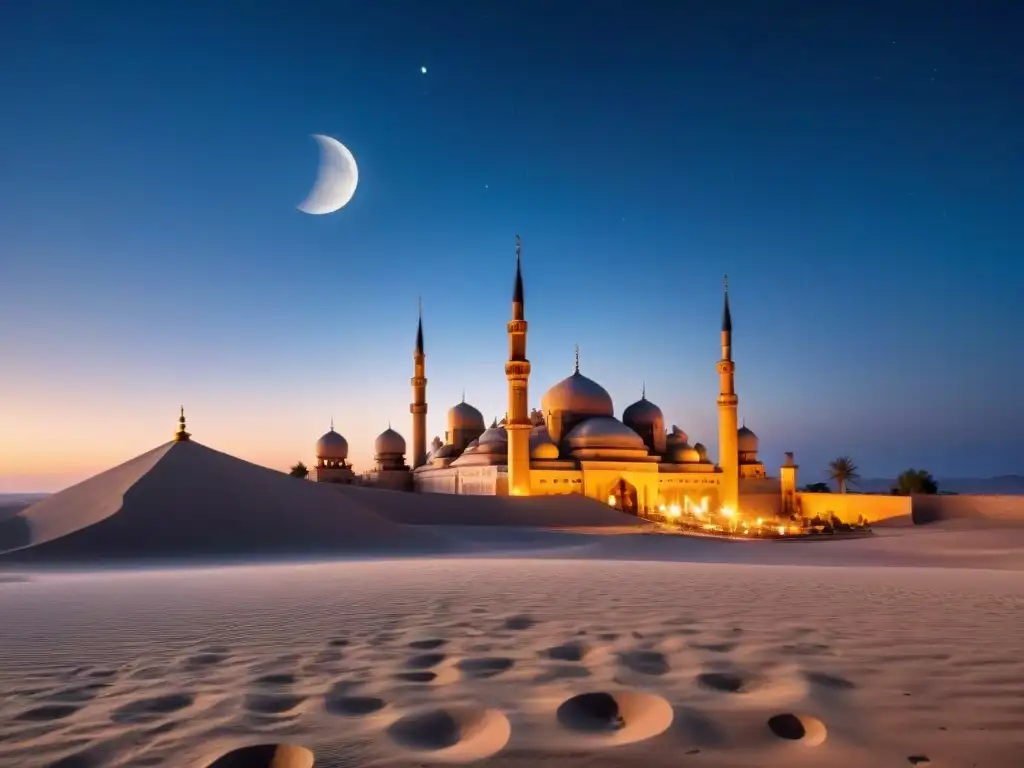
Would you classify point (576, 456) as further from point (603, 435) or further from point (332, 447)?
point (332, 447)

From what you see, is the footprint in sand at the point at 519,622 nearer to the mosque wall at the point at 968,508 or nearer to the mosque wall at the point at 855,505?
the mosque wall at the point at 968,508

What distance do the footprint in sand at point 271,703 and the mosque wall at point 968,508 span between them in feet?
109

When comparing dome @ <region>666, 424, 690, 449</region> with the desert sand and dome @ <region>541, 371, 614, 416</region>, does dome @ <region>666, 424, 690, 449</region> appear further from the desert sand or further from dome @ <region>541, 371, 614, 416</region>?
the desert sand

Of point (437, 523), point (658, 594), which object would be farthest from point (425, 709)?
point (437, 523)

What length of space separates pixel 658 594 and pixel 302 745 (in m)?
4.94

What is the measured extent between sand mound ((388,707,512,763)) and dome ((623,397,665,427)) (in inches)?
1739

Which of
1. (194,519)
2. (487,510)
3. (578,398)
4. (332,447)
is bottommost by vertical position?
(487,510)

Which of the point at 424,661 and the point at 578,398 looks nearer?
the point at 424,661

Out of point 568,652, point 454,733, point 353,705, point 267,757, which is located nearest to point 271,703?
point 353,705

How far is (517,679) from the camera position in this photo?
3.92 m

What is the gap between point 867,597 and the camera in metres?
7.25

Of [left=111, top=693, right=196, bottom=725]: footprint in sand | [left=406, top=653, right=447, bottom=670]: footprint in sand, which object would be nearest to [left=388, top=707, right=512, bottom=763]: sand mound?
[left=406, top=653, right=447, bottom=670]: footprint in sand

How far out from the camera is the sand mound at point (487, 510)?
26.1 meters

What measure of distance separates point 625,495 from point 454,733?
37.1 m
